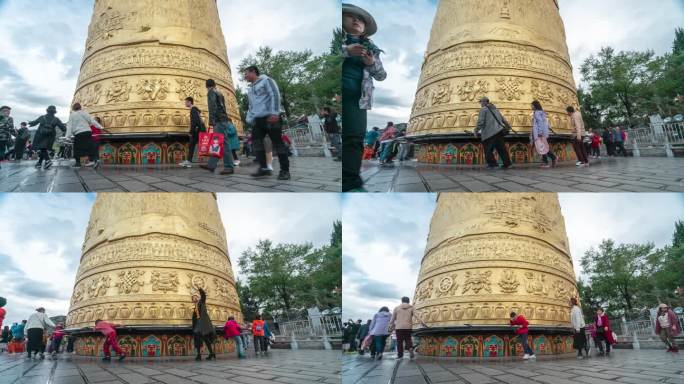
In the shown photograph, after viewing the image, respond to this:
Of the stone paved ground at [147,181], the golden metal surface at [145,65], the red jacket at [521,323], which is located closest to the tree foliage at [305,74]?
the golden metal surface at [145,65]

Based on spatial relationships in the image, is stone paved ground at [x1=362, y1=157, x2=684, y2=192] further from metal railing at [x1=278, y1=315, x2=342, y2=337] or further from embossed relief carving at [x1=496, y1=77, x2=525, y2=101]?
metal railing at [x1=278, y1=315, x2=342, y2=337]

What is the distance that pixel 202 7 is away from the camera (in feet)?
30.3

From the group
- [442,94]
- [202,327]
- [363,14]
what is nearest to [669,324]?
[442,94]

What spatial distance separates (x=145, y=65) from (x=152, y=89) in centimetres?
46

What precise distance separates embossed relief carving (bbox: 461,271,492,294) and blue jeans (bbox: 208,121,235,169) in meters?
3.77

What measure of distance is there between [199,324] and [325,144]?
7.95 meters

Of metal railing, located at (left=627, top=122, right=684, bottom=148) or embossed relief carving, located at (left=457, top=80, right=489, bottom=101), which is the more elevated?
metal railing, located at (left=627, top=122, right=684, bottom=148)

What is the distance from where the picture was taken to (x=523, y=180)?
20.9 feet

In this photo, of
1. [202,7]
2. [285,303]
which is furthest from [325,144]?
[202,7]

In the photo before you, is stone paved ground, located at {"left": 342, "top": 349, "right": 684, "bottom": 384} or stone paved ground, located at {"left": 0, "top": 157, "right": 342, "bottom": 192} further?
stone paved ground, located at {"left": 0, "top": 157, "right": 342, "bottom": 192}

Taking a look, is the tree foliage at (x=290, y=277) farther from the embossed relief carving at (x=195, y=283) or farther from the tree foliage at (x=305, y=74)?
the tree foliage at (x=305, y=74)

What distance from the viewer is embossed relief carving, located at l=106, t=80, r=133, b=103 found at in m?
7.96

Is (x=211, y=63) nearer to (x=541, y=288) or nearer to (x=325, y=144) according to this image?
(x=325, y=144)

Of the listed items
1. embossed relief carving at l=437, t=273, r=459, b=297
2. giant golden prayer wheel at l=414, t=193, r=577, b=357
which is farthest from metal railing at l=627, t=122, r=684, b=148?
embossed relief carving at l=437, t=273, r=459, b=297
